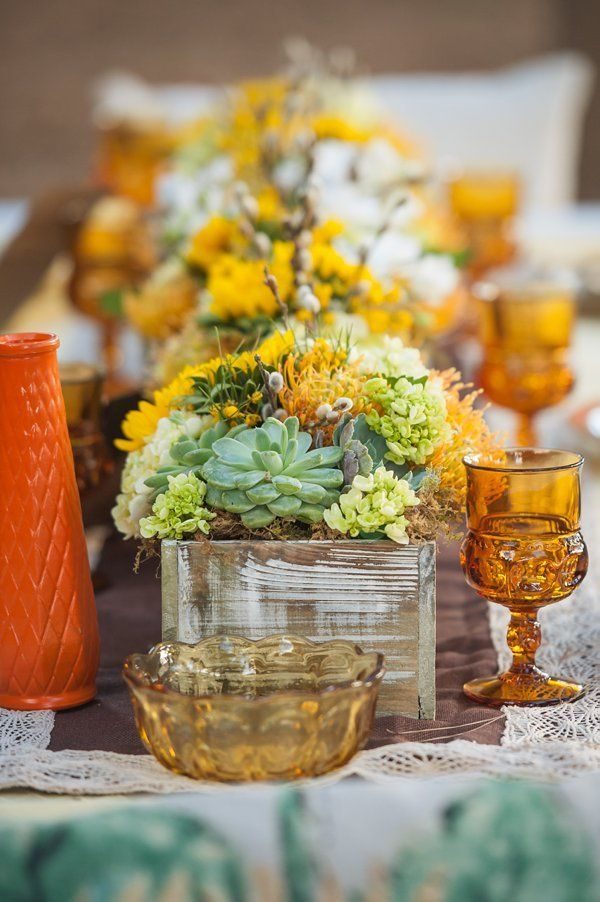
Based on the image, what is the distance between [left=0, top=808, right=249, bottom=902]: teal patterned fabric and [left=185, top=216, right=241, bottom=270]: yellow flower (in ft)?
3.75

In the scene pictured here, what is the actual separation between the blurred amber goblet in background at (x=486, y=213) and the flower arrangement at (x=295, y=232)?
112 mm

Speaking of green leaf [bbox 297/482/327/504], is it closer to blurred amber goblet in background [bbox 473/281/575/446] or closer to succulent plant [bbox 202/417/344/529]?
succulent plant [bbox 202/417/344/529]

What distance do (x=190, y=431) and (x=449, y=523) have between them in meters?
0.21

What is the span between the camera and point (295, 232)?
1.27 meters

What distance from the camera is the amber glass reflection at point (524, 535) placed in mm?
870

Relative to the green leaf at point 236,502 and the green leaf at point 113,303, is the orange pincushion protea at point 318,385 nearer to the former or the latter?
the green leaf at point 236,502

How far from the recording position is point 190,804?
66 cm

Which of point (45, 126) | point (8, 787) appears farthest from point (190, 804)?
point (45, 126)

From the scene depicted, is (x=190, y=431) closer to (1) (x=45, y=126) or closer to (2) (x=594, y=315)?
(2) (x=594, y=315)

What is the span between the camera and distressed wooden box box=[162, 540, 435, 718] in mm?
Result: 877

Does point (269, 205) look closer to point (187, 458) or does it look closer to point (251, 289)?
point (251, 289)

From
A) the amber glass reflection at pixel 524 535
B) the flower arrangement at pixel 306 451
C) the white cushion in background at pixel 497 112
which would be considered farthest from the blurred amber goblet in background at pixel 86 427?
the white cushion in background at pixel 497 112

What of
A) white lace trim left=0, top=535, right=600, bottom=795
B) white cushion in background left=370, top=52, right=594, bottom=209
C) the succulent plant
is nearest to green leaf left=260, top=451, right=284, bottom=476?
the succulent plant

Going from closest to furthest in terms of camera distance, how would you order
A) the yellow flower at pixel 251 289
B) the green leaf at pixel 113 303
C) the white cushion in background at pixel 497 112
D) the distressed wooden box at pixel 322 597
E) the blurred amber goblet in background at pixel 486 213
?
1. the distressed wooden box at pixel 322 597
2. the yellow flower at pixel 251 289
3. the green leaf at pixel 113 303
4. the blurred amber goblet in background at pixel 486 213
5. the white cushion in background at pixel 497 112
